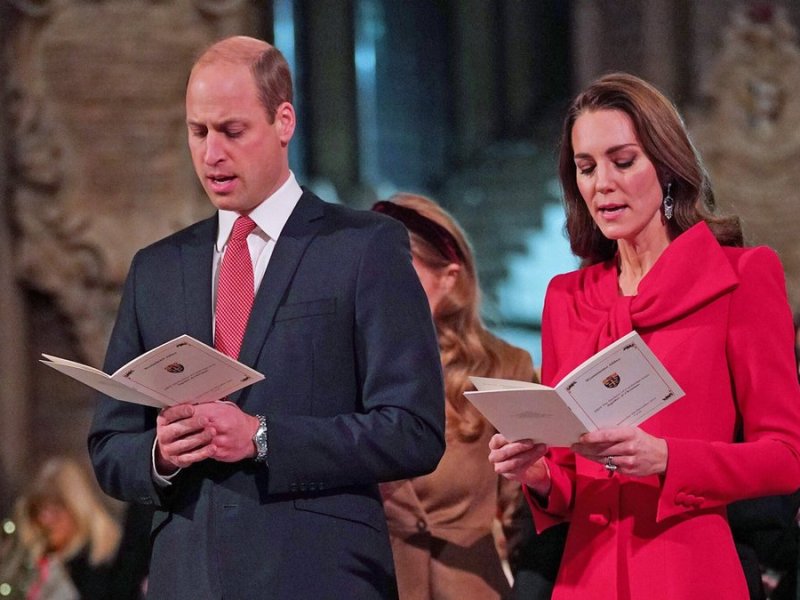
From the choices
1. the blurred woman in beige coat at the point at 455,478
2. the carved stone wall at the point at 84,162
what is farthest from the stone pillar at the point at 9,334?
the blurred woman in beige coat at the point at 455,478

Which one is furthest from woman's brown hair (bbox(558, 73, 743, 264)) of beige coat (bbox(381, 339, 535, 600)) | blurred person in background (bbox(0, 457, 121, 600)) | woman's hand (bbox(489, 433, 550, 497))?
blurred person in background (bbox(0, 457, 121, 600))

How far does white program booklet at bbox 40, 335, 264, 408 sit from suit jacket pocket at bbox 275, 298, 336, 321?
0.22m

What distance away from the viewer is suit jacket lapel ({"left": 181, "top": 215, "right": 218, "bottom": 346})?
2.54m

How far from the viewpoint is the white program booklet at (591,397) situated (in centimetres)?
229

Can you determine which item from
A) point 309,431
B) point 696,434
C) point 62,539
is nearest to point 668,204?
point 696,434

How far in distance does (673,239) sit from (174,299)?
1.03m

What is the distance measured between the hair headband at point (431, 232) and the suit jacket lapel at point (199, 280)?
1211 mm

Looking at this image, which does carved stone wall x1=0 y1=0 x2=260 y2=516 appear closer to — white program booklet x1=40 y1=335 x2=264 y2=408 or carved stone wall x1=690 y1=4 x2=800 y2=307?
carved stone wall x1=690 y1=4 x2=800 y2=307

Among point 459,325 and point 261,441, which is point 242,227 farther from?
point 459,325

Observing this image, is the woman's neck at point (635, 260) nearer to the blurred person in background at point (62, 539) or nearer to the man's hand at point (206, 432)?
the man's hand at point (206, 432)

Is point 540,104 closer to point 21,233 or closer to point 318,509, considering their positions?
point 21,233

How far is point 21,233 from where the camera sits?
6551 millimetres

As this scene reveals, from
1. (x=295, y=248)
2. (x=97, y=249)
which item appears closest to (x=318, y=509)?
(x=295, y=248)

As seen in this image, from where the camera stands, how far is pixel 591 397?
2338 mm
